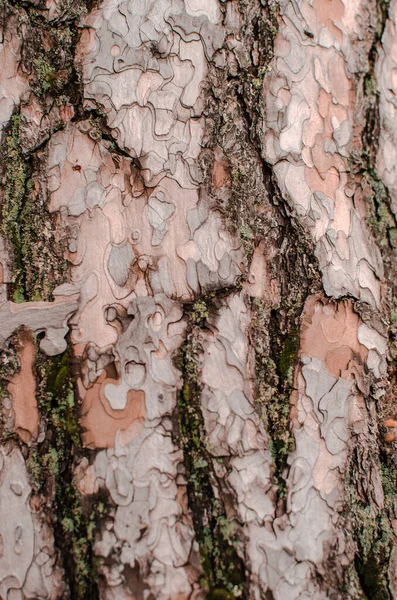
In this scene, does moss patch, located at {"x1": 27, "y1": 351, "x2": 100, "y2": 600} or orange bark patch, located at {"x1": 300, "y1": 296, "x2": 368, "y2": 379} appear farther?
orange bark patch, located at {"x1": 300, "y1": 296, "x2": 368, "y2": 379}

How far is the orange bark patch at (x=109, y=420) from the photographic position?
1083 millimetres

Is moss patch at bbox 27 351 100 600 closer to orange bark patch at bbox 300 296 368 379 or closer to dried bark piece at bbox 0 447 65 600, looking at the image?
dried bark piece at bbox 0 447 65 600

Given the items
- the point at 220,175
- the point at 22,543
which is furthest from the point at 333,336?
the point at 22,543

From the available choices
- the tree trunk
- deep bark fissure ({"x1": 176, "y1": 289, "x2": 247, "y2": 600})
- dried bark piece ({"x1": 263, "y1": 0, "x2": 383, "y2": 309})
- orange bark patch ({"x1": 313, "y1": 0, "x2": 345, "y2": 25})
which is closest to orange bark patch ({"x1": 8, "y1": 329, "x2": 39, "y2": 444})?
the tree trunk

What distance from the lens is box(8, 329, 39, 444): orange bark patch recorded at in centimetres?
111

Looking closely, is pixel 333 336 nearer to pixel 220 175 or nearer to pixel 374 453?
pixel 374 453

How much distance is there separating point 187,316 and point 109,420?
0.25 meters

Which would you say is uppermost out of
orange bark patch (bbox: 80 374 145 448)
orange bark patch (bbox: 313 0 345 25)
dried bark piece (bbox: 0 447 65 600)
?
orange bark patch (bbox: 313 0 345 25)

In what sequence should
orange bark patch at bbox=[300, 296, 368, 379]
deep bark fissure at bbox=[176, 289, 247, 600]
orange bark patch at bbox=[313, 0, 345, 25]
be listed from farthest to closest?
orange bark patch at bbox=[313, 0, 345, 25] → orange bark patch at bbox=[300, 296, 368, 379] → deep bark fissure at bbox=[176, 289, 247, 600]

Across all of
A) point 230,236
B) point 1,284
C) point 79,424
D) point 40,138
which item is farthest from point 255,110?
point 79,424

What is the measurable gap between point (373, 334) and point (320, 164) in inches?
15.8

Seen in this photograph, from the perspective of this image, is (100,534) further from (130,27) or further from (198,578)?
(130,27)

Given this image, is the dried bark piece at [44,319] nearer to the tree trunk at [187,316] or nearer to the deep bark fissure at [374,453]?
the tree trunk at [187,316]

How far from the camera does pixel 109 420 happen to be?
1.09 metres
